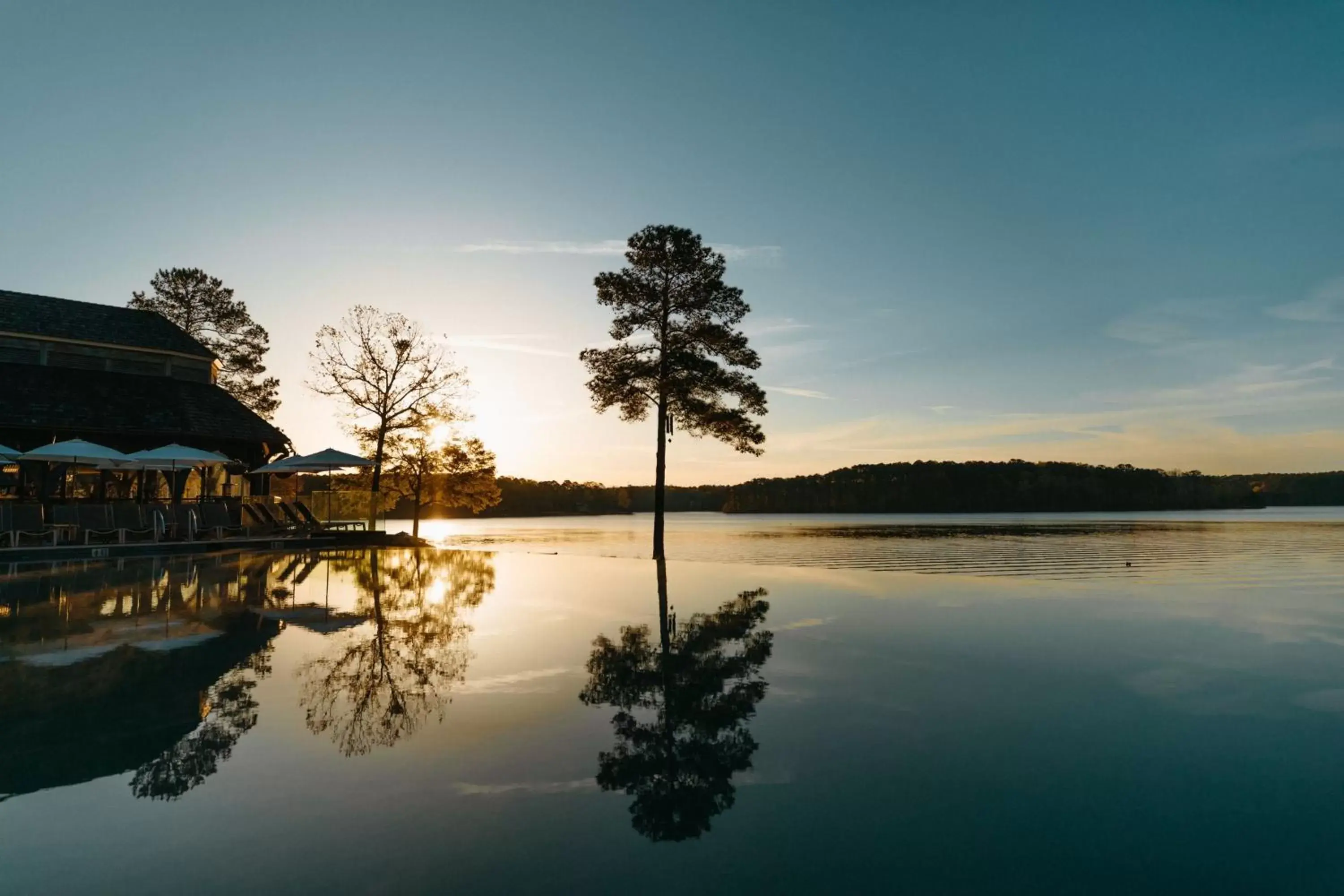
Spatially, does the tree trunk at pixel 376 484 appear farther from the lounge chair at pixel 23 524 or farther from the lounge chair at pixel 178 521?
the lounge chair at pixel 23 524

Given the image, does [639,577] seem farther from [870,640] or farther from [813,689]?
[813,689]

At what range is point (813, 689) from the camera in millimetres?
6383

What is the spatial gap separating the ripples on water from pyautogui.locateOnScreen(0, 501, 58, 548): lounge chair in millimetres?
17710

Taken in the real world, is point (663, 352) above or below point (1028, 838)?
above

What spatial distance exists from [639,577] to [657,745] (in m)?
11.9

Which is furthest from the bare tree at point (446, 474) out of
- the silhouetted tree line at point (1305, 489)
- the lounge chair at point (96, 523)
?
the silhouetted tree line at point (1305, 489)

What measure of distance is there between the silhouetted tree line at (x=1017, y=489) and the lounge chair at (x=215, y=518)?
111 metres

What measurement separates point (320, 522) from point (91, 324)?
11.9 metres

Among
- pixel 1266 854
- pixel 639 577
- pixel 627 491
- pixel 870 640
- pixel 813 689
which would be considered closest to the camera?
pixel 1266 854

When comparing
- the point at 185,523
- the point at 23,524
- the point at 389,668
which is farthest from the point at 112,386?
the point at 389,668

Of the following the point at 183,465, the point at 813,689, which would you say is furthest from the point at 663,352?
the point at 813,689

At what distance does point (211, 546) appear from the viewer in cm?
2173

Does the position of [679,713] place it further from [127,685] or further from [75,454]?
[75,454]

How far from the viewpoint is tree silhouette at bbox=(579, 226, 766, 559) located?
→ 2509 centimetres
